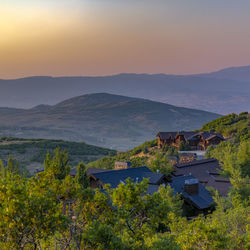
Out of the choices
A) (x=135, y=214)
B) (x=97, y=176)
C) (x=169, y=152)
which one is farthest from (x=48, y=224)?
(x=169, y=152)

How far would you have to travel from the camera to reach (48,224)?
10.3 m

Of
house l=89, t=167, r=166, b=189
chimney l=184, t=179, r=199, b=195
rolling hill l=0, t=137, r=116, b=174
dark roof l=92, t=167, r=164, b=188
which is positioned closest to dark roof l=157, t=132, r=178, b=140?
rolling hill l=0, t=137, r=116, b=174

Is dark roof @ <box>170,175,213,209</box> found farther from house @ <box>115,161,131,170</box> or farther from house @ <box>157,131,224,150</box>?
house @ <box>157,131,224,150</box>

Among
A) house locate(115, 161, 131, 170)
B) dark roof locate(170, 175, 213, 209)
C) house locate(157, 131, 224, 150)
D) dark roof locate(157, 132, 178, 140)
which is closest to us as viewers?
dark roof locate(170, 175, 213, 209)

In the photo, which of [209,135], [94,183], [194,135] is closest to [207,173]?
[94,183]

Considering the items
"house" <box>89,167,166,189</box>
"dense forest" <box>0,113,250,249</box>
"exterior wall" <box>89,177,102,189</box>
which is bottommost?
"exterior wall" <box>89,177,102,189</box>

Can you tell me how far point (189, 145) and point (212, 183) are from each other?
38.7m

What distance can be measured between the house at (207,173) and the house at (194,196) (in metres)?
3.74

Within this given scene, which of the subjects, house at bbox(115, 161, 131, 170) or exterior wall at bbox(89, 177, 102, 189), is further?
house at bbox(115, 161, 131, 170)

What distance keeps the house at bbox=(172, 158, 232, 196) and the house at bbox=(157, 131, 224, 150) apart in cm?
2152

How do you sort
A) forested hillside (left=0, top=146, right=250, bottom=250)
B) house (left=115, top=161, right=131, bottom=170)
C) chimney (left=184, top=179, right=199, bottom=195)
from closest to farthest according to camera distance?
forested hillside (left=0, top=146, right=250, bottom=250) < chimney (left=184, top=179, right=199, bottom=195) < house (left=115, top=161, right=131, bottom=170)

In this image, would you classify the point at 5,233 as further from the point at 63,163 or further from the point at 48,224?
the point at 63,163

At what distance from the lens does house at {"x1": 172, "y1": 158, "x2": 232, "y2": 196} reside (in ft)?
134

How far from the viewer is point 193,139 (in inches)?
3187
